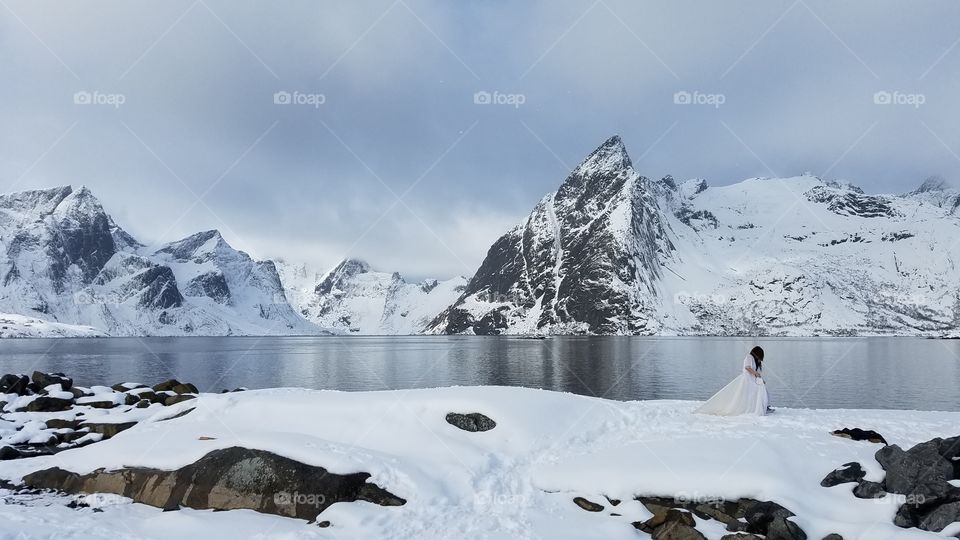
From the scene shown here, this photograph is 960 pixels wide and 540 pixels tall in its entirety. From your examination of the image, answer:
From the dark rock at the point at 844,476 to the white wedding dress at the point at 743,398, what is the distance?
648 centimetres

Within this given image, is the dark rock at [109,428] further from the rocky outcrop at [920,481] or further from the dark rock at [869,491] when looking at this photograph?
the dark rock at [869,491]

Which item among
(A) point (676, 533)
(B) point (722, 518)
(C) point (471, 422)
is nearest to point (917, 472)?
(B) point (722, 518)

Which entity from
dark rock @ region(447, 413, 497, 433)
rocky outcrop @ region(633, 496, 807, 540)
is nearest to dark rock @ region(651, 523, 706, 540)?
rocky outcrop @ region(633, 496, 807, 540)

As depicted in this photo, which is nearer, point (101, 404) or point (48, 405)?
point (48, 405)

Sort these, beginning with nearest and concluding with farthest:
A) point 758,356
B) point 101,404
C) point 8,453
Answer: point 8,453 < point 758,356 < point 101,404

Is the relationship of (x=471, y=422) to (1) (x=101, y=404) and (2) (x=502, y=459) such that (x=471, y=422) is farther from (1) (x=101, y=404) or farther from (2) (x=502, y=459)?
(1) (x=101, y=404)

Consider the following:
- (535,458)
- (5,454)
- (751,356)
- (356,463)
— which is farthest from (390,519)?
(5,454)

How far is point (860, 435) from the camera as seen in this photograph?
52.7 feet

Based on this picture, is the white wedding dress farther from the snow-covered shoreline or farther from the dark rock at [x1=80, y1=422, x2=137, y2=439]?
the dark rock at [x1=80, y1=422, x2=137, y2=439]

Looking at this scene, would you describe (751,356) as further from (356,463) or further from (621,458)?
(356,463)

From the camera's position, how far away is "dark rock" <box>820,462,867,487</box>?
1318 centimetres

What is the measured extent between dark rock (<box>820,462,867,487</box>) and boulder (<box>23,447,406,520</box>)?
10.1 m

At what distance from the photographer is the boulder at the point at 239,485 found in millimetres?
13789

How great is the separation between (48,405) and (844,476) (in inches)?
1247
